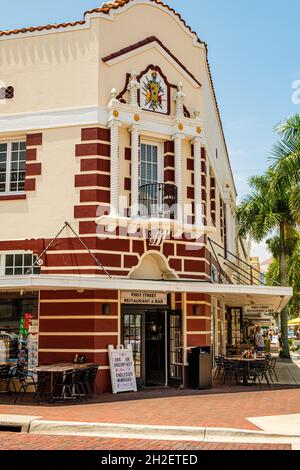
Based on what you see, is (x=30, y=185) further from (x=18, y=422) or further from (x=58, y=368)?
(x=18, y=422)

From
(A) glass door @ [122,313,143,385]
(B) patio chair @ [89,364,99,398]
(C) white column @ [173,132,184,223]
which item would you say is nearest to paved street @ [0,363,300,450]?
(B) patio chair @ [89,364,99,398]

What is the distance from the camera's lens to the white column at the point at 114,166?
16.1 m

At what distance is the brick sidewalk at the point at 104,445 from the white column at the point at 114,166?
7.64 metres

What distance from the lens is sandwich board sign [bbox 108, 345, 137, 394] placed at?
49.8 feet

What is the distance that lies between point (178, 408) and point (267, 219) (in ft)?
55.0

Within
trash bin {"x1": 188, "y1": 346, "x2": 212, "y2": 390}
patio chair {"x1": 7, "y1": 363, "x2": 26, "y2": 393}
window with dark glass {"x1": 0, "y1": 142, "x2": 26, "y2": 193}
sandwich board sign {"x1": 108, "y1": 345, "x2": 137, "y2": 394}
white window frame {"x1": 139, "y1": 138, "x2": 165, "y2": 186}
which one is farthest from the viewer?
white window frame {"x1": 139, "y1": 138, "x2": 165, "y2": 186}

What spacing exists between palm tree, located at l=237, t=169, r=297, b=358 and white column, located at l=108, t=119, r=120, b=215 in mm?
12577

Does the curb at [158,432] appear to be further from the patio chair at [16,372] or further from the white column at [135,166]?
the white column at [135,166]

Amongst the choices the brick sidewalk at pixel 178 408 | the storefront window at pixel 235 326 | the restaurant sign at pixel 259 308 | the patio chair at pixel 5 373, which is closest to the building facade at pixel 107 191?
the patio chair at pixel 5 373

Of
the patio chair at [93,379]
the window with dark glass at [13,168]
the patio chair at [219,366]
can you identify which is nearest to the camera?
the patio chair at [93,379]

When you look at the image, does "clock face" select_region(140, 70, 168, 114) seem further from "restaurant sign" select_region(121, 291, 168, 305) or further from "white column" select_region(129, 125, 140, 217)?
"restaurant sign" select_region(121, 291, 168, 305)

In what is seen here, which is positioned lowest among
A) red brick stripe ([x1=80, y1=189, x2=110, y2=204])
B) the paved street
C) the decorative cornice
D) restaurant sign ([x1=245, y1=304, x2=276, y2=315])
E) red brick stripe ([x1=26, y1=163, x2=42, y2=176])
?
the paved street

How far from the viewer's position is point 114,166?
53.2 ft
